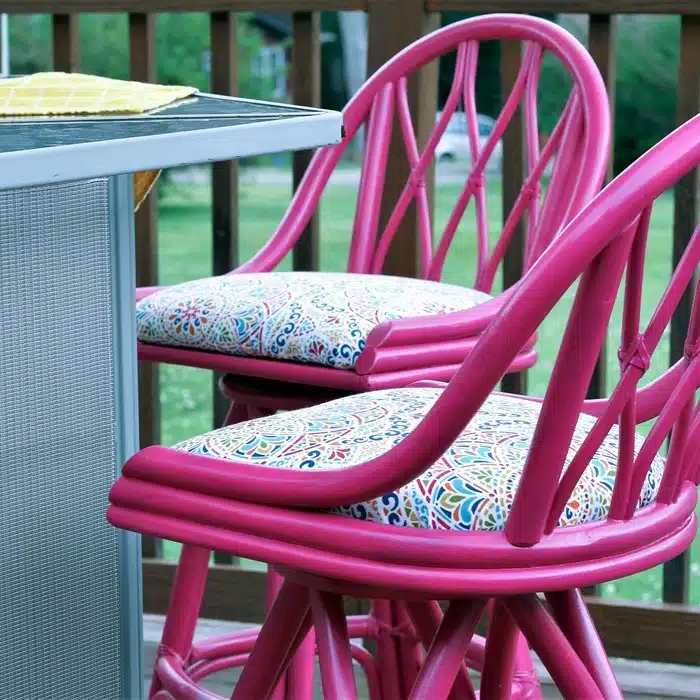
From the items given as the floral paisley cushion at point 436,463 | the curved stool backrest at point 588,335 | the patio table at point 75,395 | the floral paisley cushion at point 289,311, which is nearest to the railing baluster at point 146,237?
the floral paisley cushion at point 289,311

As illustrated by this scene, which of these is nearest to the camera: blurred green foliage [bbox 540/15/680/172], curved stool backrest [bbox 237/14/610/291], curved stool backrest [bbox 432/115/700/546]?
curved stool backrest [bbox 432/115/700/546]

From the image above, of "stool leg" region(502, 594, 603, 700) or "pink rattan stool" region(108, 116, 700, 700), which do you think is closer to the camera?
"pink rattan stool" region(108, 116, 700, 700)

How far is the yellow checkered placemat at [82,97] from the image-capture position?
1.21m

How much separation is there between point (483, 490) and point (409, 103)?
4.18 feet

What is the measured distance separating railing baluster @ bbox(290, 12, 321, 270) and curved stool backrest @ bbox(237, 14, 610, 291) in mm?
256

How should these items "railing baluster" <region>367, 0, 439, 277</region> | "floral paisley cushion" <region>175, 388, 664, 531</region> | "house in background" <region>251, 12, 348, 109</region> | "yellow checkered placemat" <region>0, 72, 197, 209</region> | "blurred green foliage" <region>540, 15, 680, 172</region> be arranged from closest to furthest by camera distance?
"floral paisley cushion" <region>175, 388, 664, 531</region> < "yellow checkered placemat" <region>0, 72, 197, 209</region> < "railing baluster" <region>367, 0, 439, 277</region> < "blurred green foliage" <region>540, 15, 680, 172</region> < "house in background" <region>251, 12, 348, 109</region>

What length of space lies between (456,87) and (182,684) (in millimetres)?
914

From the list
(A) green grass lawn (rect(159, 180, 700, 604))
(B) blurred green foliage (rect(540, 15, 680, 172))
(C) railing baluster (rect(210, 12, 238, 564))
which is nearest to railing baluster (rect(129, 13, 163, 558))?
(C) railing baluster (rect(210, 12, 238, 564))

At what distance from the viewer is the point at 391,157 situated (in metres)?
2.16

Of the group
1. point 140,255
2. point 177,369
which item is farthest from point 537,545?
point 177,369

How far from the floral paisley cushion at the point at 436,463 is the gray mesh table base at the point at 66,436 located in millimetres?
155

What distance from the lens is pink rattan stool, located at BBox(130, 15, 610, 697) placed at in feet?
4.83

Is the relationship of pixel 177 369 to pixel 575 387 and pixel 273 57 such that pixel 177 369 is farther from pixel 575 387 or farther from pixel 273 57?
pixel 575 387

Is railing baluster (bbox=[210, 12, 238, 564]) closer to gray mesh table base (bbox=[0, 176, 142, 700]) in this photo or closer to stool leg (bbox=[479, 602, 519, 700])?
gray mesh table base (bbox=[0, 176, 142, 700])
